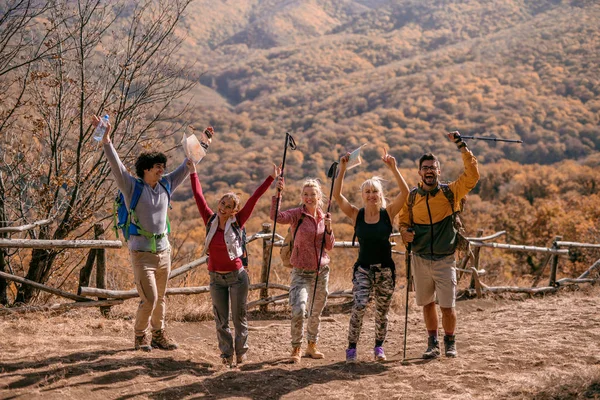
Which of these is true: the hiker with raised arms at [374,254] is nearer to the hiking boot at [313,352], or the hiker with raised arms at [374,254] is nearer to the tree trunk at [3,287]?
the hiking boot at [313,352]

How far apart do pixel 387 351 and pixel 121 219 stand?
10.3 ft

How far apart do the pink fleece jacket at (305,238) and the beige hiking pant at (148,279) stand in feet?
3.70

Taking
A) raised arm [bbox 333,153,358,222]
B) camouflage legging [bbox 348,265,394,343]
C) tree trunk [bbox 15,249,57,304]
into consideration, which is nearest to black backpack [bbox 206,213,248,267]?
raised arm [bbox 333,153,358,222]

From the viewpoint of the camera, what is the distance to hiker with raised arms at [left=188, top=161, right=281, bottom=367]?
5457 mm

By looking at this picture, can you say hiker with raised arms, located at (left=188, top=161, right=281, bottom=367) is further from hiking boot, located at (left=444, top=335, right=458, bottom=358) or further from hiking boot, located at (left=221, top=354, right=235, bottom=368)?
hiking boot, located at (left=444, top=335, right=458, bottom=358)

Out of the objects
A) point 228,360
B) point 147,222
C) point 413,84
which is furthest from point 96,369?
point 413,84

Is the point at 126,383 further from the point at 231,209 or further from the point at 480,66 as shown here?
the point at 480,66

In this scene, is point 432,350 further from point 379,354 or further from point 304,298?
point 304,298

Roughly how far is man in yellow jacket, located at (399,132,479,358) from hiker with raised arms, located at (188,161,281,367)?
132 centimetres

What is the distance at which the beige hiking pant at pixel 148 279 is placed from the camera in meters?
5.39

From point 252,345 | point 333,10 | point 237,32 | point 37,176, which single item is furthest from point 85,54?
point 333,10

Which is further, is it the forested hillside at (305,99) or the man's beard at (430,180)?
the forested hillside at (305,99)

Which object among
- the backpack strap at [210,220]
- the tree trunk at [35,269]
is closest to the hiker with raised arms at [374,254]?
the backpack strap at [210,220]

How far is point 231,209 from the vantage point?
551 cm
